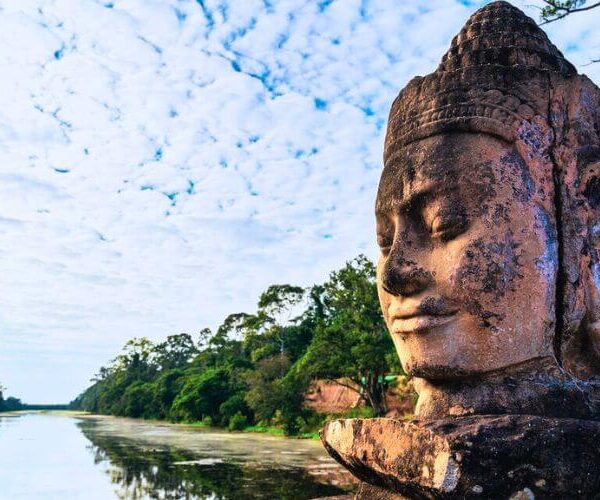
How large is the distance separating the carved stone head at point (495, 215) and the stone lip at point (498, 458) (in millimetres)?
462

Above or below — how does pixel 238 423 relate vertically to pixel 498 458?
below

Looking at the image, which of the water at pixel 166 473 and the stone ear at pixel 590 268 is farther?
the water at pixel 166 473

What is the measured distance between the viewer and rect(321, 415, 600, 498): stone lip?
1743mm

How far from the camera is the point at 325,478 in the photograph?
9.98 metres

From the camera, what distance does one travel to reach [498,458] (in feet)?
5.80

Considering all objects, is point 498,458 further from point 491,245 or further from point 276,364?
point 276,364

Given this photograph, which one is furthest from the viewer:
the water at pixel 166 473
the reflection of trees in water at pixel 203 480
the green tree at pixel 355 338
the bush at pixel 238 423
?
the bush at pixel 238 423

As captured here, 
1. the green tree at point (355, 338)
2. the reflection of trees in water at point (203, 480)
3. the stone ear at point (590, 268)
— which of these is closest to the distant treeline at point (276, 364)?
the green tree at point (355, 338)

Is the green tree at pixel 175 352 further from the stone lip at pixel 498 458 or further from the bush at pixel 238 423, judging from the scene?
the stone lip at pixel 498 458

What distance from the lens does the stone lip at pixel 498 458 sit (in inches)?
68.6

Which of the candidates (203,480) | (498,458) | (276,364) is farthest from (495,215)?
(276,364)

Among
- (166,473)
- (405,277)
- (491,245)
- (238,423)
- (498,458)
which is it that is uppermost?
(491,245)

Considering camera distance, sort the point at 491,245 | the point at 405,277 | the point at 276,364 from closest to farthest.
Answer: the point at 491,245 → the point at 405,277 → the point at 276,364

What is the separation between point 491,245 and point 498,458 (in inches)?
35.7
